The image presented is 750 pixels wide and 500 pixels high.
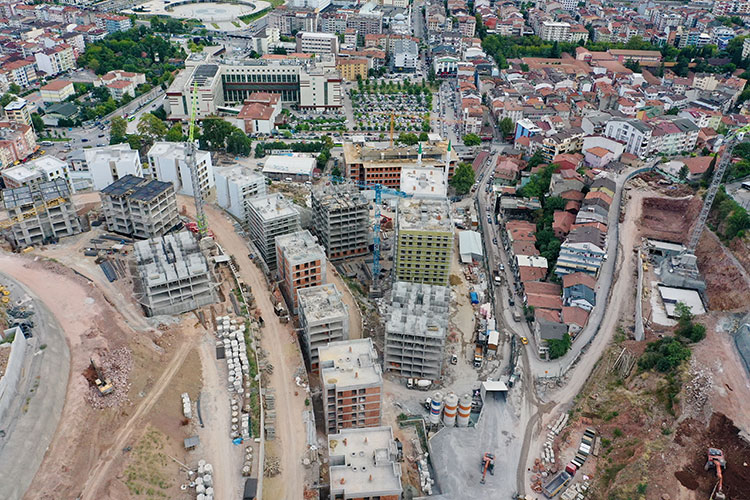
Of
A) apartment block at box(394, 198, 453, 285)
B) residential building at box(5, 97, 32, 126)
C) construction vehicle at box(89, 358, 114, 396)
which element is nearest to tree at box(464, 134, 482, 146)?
apartment block at box(394, 198, 453, 285)

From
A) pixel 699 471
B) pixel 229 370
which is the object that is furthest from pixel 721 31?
pixel 229 370

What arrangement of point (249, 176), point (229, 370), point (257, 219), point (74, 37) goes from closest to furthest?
1. point (229, 370)
2. point (257, 219)
3. point (249, 176)
4. point (74, 37)

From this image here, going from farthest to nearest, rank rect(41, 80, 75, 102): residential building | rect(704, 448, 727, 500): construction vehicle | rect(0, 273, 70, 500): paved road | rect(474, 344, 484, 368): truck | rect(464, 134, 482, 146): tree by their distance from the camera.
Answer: rect(41, 80, 75, 102): residential building, rect(464, 134, 482, 146): tree, rect(474, 344, 484, 368): truck, rect(704, 448, 727, 500): construction vehicle, rect(0, 273, 70, 500): paved road

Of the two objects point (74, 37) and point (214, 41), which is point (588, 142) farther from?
point (74, 37)

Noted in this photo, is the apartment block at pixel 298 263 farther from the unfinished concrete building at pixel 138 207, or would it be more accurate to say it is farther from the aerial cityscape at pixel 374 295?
the unfinished concrete building at pixel 138 207

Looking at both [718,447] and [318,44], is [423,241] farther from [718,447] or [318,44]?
[318,44]

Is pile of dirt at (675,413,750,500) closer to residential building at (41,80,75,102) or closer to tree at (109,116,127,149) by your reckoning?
tree at (109,116,127,149)
